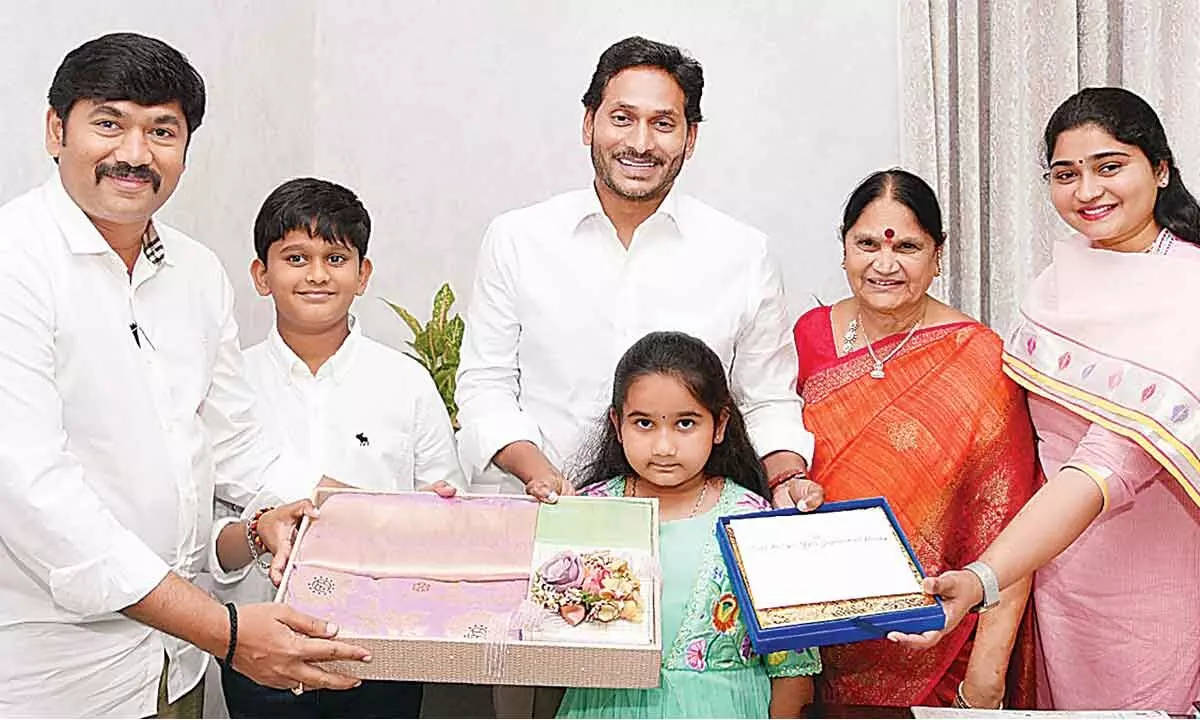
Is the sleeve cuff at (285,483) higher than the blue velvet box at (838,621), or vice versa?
the sleeve cuff at (285,483)

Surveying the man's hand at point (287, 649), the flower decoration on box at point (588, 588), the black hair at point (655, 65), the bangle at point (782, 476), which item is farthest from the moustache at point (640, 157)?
the man's hand at point (287, 649)

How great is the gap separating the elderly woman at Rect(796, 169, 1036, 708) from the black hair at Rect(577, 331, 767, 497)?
7.1 inches

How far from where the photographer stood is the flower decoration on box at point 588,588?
5.67 ft

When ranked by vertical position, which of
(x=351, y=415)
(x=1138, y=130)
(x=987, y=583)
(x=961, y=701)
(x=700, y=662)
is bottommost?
(x=961, y=701)

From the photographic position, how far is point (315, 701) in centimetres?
241

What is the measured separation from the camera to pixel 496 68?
12.2 feet

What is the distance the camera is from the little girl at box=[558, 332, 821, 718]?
6.52ft

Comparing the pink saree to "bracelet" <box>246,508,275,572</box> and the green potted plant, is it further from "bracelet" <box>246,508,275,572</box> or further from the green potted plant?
the green potted plant

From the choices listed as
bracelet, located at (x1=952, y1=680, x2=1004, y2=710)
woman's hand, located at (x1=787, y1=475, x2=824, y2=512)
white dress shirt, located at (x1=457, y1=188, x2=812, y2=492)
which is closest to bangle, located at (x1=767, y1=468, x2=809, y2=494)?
woman's hand, located at (x1=787, y1=475, x2=824, y2=512)

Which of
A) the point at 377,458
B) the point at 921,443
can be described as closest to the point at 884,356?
the point at 921,443

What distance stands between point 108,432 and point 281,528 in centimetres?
31

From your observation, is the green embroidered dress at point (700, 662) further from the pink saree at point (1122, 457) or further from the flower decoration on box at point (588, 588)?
the pink saree at point (1122, 457)

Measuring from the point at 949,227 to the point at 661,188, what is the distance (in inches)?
48.8

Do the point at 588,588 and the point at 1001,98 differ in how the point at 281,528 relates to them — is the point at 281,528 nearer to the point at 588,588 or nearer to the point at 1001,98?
the point at 588,588
